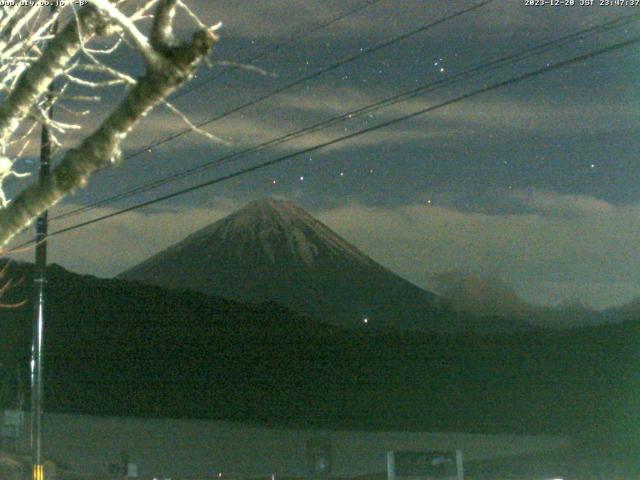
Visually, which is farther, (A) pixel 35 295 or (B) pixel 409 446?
(B) pixel 409 446

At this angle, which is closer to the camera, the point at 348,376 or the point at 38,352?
the point at 38,352

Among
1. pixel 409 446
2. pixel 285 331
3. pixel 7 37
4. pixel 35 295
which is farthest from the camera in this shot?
pixel 285 331

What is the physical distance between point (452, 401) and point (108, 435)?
1482cm

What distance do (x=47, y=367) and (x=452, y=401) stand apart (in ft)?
74.9

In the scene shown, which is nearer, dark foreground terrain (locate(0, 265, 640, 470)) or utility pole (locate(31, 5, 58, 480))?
utility pole (locate(31, 5, 58, 480))

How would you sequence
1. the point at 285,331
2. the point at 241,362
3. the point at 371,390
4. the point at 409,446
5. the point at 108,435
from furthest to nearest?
the point at 285,331, the point at 241,362, the point at 371,390, the point at 108,435, the point at 409,446

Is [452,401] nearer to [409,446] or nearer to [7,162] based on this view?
[409,446]

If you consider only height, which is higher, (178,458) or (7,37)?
(7,37)

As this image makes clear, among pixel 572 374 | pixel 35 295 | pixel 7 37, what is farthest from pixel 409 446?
pixel 7 37

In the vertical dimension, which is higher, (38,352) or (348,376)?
(348,376)

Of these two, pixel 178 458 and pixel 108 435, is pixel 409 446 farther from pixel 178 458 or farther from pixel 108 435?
pixel 108 435

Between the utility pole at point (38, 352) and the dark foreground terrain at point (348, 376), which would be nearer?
the utility pole at point (38, 352)

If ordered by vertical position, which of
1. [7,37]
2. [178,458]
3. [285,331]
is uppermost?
[285,331]

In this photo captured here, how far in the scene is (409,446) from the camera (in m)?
38.2
